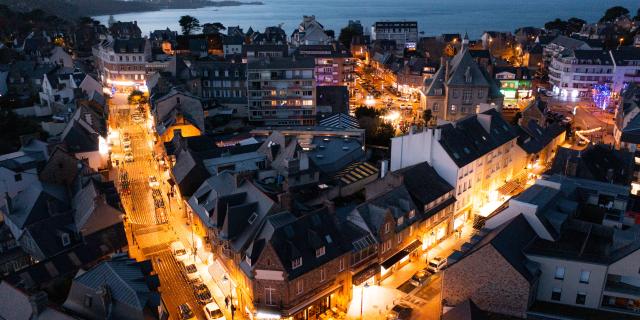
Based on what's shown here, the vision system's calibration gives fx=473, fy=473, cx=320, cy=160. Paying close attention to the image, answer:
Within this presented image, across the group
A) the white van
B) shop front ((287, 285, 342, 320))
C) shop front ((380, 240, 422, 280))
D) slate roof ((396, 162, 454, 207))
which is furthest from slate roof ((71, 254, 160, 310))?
slate roof ((396, 162, 454, 207))

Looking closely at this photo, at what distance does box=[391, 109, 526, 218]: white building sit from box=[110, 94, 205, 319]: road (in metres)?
24.7

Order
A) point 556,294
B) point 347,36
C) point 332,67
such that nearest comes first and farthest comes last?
point 556,294 → point 332,67 → point 347,36

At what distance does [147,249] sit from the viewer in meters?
44.5

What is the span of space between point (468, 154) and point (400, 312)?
20.4 meters

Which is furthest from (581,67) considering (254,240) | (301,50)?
(254,240)

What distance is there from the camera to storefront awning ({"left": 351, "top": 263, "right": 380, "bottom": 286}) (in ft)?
122

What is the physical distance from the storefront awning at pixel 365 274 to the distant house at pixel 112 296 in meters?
14.5

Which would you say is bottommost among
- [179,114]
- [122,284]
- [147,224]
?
[147,224]

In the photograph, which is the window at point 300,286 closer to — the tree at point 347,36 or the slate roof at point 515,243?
the slate roof at point 515,243

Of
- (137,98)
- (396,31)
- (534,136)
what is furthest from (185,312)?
(396,31)

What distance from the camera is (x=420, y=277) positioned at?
40.2 meters

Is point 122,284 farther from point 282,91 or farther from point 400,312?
point 282,91

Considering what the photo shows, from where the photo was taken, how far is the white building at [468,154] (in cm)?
4734

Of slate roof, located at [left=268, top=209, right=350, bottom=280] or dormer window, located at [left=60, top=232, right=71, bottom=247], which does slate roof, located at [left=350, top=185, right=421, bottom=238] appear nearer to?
slate roof, located at [left=268, top=209, right=350, bottom=280]
